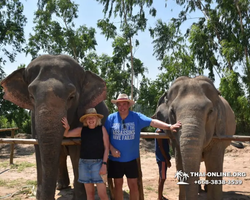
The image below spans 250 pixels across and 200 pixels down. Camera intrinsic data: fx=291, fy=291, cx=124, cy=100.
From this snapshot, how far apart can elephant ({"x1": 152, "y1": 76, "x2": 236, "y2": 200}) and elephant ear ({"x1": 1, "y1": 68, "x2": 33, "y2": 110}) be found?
2.56 metres

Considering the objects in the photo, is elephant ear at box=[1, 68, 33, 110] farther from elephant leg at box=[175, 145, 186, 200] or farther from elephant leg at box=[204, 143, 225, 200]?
elephant leg at box=[204, 143, 225, 200]

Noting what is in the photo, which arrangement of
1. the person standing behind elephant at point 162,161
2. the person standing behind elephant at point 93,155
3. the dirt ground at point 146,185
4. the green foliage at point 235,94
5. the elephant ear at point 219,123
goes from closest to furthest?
the person standing behind elephant at point 93,155, the elephant ear at point 219,123, the person standing behind elephant at point 162,161, the dirt ground at point 146,185, the green foliage at point 235,94

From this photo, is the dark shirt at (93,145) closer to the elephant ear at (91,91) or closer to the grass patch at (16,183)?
the elephant ear at (91,91)

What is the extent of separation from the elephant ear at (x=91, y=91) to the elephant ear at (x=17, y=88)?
1000mm

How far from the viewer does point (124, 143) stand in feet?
14.1

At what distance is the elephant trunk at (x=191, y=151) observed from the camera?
156 inches

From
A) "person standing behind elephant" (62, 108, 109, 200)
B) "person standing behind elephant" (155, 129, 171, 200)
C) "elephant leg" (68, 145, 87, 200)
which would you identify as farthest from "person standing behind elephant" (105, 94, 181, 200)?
"person standing behind elephant" (155, 129, 171, 200)

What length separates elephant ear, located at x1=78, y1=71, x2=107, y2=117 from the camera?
17.0ft

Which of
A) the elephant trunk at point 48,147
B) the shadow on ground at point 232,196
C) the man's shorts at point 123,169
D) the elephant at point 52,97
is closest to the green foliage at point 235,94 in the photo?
the shadow on ground at point 232,196

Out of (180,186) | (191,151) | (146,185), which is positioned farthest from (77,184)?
(146,185)

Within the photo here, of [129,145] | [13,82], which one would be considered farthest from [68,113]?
[13,82]

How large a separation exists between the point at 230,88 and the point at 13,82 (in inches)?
597

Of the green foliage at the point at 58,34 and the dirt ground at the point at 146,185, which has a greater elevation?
the green foliage at the point at 58,34

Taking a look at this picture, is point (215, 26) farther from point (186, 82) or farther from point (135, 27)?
point (186, 82)
